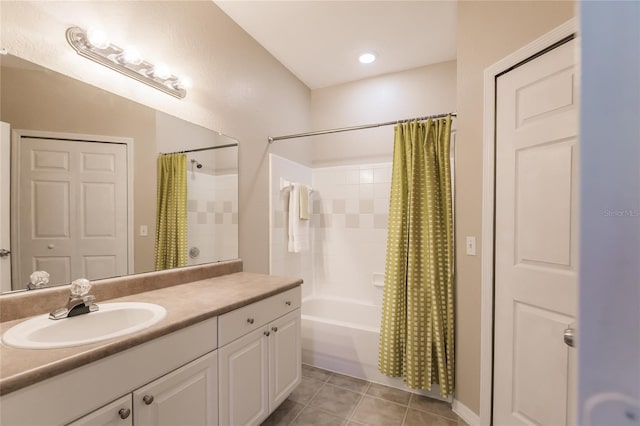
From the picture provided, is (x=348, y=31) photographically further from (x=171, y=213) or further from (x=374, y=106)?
(x=171, y=213)

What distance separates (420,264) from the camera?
1995 millimetres

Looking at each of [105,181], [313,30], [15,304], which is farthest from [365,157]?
[15,304]

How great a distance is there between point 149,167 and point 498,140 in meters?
1.92

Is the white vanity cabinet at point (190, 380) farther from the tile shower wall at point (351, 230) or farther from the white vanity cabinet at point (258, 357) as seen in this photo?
the tile shower wall at point (351, 230)

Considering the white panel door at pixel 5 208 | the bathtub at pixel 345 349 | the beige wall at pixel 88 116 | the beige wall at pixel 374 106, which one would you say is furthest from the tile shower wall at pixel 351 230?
the white panel door at pixel 5 208

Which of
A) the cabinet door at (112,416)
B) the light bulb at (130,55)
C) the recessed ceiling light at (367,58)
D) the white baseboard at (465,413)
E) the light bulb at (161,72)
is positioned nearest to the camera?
the cabinet door at (112,416)

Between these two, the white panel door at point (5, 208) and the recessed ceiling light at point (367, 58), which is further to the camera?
the recessed ceiling light at point (367, 58)

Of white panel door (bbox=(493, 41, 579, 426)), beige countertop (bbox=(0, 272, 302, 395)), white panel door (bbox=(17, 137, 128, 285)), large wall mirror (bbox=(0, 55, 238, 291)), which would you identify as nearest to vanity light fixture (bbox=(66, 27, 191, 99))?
large wall mirror (bbox=(0, 55, 238, 291))

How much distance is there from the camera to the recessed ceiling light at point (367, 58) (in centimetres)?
248

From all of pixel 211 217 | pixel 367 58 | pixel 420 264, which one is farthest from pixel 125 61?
pixel 420 264

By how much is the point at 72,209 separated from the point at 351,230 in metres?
2.30

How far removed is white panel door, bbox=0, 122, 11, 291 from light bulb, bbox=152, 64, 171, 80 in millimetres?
671

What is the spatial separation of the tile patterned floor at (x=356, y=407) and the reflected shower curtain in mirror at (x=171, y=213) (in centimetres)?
115

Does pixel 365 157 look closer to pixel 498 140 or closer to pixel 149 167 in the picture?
pixel 498 140
